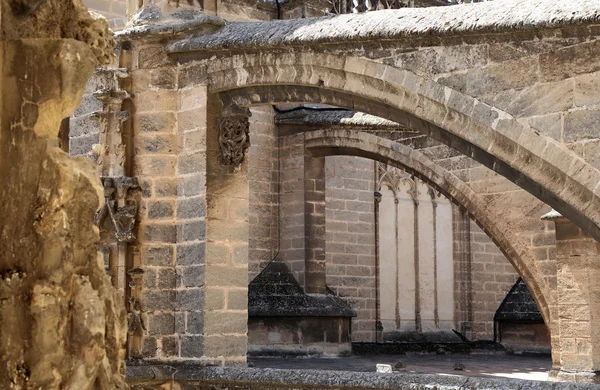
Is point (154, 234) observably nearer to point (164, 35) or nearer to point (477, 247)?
point (164, 35)

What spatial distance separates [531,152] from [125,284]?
3.51m

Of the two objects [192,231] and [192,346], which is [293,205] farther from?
[192,346]

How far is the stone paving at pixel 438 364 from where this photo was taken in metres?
10.9

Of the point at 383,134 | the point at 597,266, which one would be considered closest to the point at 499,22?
the point at 597,266

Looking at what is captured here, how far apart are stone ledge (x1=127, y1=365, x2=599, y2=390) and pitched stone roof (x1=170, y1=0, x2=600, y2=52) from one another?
2158 millimetres

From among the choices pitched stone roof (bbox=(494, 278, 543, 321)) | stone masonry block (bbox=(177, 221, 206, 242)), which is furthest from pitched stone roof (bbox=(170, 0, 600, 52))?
pitched stone roof (bbox=(494, 278, 543, 321))

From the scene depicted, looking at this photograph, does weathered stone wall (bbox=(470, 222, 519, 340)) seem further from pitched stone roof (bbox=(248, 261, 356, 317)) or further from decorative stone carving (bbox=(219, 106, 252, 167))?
decorative stone carving (bbox=(219, 106, 252, 167))

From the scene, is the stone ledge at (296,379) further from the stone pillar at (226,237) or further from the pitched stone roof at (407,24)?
the pitched stone roof at (407,24)

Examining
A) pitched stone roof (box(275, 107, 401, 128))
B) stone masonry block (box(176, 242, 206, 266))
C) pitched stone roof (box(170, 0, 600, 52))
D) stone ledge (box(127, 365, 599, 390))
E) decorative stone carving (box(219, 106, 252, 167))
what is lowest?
stone ledge (box(127, 365, 599, 390))

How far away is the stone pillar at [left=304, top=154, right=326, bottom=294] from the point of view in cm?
1285

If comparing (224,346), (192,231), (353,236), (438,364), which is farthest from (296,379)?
(353,236)

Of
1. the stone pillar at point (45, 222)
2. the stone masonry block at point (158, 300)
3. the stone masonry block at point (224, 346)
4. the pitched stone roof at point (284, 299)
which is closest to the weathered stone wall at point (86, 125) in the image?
the stone masonry block at point (158, 300)

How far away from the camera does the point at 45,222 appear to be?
2.38 m

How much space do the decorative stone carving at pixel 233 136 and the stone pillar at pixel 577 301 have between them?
3186 millimetres
